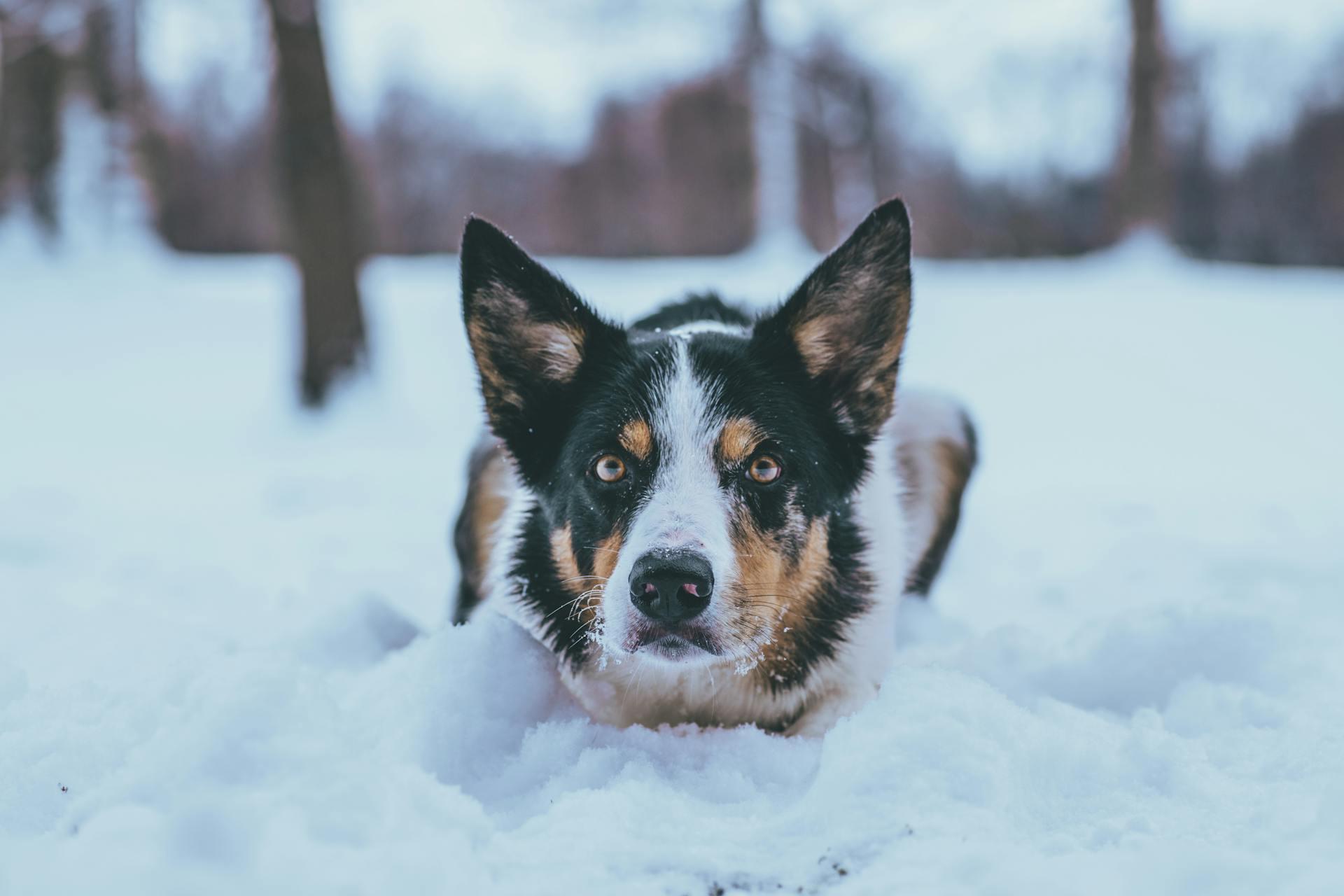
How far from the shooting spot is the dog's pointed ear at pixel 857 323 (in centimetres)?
270

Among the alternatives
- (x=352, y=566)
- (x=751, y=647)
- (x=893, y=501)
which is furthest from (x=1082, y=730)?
(x=352, y=566)

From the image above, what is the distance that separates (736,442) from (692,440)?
11 centimetres

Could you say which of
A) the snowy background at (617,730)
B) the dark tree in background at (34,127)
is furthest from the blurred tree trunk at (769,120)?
the dark tree in background at (34,127)

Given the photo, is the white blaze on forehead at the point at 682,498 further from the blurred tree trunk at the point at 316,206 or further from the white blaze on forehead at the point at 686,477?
the blurred tree trunk at the point at 316,206

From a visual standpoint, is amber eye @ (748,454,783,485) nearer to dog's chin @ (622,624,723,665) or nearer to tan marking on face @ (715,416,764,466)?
tan marking on face @ (715,416,764,466)

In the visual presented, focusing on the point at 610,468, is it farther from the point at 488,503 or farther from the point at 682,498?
the point at 488,503

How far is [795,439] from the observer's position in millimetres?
2678

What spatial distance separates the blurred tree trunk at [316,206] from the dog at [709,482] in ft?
18.1

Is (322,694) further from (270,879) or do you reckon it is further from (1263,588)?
(1263,588)

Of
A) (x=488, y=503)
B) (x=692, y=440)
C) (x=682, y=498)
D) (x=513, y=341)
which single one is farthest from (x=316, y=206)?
(x=682, y=498)

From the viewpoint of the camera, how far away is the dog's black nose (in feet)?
7.22

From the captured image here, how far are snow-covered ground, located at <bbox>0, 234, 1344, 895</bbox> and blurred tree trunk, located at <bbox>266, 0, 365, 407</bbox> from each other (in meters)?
1.41

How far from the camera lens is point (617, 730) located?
7.82ft

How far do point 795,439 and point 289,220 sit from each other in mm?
6557
